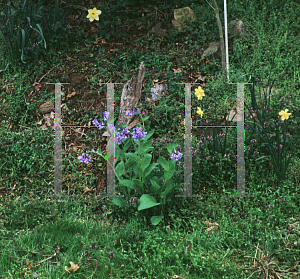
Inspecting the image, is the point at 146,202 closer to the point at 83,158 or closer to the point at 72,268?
the point at 83,158

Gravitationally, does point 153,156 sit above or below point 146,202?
above

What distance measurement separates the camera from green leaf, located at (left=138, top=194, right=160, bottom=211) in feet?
9.43

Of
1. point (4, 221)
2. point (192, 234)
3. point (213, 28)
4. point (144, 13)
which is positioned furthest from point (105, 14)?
point (192, 234)

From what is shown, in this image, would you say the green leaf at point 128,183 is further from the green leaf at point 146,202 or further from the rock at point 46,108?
the rock at point 46,108

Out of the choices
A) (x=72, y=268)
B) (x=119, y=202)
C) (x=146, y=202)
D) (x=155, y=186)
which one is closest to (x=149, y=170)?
(x=155, y=186)

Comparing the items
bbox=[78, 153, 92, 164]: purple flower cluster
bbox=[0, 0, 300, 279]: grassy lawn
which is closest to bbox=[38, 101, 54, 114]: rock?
bbox=[0, 0, 300, 279]: grassy lawn

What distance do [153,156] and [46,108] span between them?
1740 mm

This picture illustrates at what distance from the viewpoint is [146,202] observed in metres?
2.92

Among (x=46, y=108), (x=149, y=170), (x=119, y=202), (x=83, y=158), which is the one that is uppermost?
(x=46, y=108)

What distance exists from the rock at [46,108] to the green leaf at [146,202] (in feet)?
7.52

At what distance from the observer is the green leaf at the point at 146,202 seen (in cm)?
288

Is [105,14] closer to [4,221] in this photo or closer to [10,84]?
[10,84]

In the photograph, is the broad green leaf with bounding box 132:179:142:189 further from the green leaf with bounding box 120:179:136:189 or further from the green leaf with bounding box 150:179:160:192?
the green leaf with bounding box 150:179:160:192

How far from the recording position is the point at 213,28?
5.60 metres
